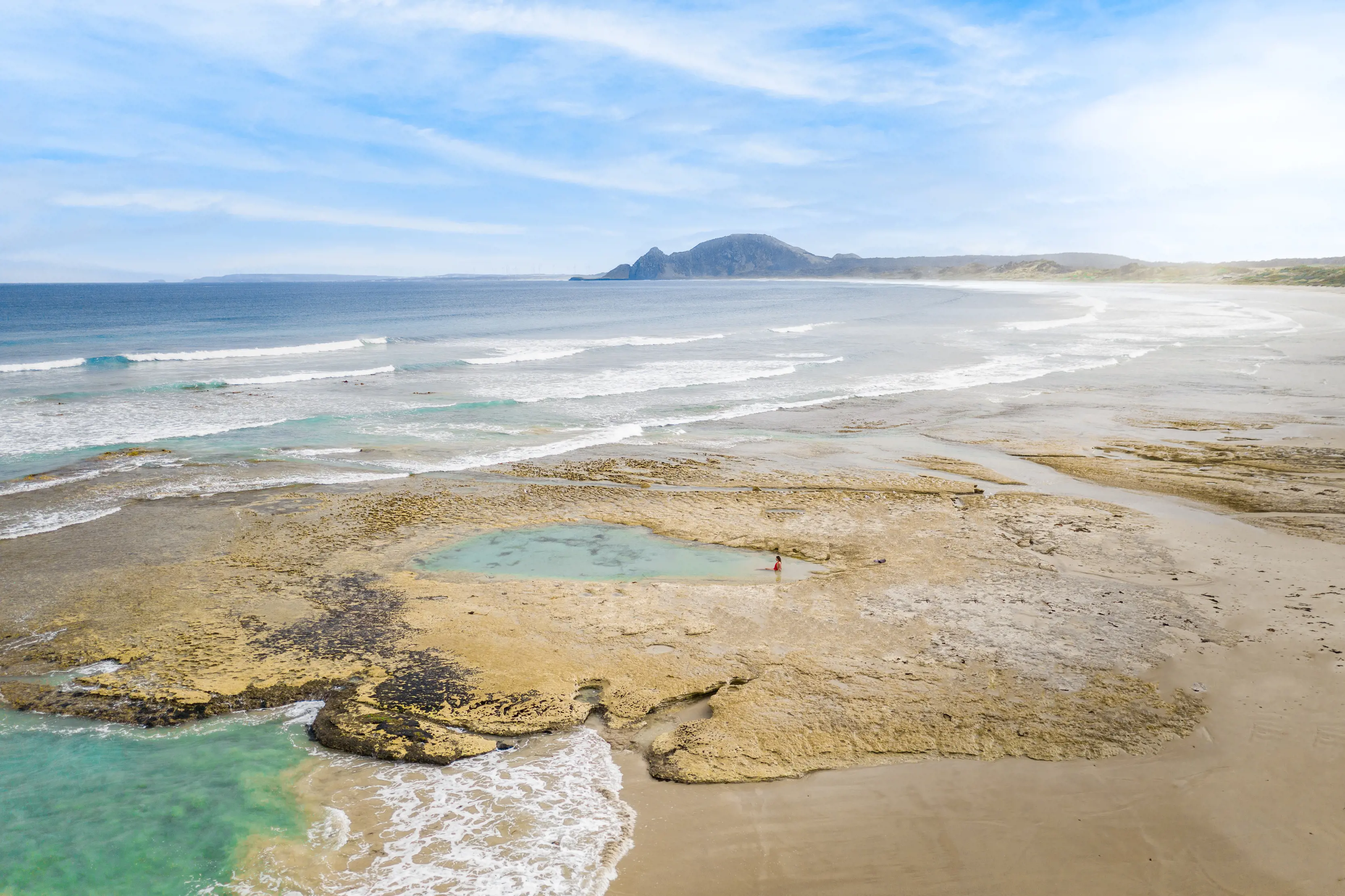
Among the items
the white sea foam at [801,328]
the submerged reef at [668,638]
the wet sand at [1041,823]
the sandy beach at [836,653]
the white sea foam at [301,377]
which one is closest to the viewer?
the wet sand at [1041,823]

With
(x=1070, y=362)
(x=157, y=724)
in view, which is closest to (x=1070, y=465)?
(x=157, y=724)

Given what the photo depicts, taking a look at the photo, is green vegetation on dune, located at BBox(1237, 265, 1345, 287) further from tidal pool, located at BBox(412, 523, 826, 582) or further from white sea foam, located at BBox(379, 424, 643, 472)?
tidal pool, located at BBox(412, 523, 826, 582)

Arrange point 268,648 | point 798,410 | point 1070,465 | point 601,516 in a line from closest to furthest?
point 268,648
point 601,516
point 1070,465
point 798,410

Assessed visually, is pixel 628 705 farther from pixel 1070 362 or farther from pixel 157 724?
pixel 1070 362

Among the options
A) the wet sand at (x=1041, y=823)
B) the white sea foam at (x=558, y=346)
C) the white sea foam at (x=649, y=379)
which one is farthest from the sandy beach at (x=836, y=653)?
the white sea foam at (x=558, y=346)

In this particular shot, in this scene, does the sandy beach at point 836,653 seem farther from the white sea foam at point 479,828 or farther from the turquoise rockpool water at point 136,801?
the turquoise rockpool water at point 136,801

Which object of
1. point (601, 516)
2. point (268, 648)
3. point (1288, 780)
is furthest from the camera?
point (601, 516)

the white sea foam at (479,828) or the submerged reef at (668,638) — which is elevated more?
the submerged reef at (668,638)
